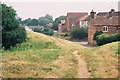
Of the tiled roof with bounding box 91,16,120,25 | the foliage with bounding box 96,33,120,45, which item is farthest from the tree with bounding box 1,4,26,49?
the tiled roof with bounding box 91,16,120,25

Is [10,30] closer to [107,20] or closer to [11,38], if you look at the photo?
[11,38]

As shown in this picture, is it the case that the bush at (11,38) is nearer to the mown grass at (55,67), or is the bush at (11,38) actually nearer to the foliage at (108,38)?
the mown grass at (55,67)

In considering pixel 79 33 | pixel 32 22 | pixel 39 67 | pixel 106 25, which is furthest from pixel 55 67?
pixel 32 22

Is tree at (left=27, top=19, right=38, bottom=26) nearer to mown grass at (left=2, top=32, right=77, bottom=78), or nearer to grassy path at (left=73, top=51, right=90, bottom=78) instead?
mown grass at (left=2, top=32, right=77, bottom=78)

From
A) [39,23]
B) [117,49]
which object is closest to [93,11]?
[117,49]

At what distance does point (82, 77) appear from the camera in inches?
733

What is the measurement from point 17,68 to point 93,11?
54874mm

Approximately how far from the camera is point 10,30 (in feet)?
139

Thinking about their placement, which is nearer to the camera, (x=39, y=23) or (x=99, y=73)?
(x=99, y=73)

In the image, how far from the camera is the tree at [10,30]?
134 feet

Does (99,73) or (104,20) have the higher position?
(104,20)

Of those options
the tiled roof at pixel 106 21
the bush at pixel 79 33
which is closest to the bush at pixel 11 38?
the tiled roof at pixel 106 21

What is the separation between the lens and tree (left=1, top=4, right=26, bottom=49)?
40.8 metres

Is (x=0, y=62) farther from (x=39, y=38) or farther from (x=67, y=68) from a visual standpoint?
(x=39, y=38)
